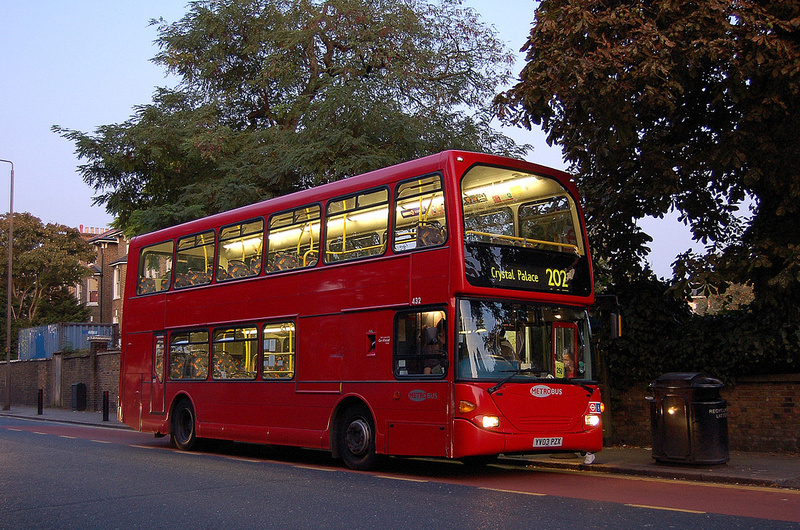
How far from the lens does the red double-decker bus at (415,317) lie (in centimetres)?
1109

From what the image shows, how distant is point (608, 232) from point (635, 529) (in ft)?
30.0

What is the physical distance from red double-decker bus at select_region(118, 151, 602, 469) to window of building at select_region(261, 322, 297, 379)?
3 cm

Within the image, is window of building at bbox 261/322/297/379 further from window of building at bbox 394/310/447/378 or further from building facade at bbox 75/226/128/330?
building facade at bbox 75/226/128/330

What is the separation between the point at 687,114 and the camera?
14977 millimetres

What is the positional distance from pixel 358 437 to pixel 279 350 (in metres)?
2.47

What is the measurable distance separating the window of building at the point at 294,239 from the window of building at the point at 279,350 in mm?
994

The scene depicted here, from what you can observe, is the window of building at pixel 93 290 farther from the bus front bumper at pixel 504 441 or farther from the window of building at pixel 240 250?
the bus front bumper at pixel 504 441

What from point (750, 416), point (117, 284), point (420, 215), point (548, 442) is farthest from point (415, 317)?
point (117, 284)

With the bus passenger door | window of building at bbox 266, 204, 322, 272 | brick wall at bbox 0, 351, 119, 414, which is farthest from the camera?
brick wall at bbox 0, 351, 119, 414

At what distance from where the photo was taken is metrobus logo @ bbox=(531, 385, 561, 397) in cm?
1131

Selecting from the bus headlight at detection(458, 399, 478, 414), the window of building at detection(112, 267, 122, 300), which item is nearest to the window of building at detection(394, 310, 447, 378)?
the bus headlight at detection(458, 399, 478, 414)

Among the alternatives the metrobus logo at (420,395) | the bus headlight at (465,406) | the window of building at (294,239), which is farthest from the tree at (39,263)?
the bus headlight at (465,406)

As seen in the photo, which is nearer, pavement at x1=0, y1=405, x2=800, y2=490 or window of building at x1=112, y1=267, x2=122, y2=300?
pavement at x1=0, y1=405, x2=800, y2=490

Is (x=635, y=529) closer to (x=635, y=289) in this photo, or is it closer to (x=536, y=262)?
(x=536, y=262)
